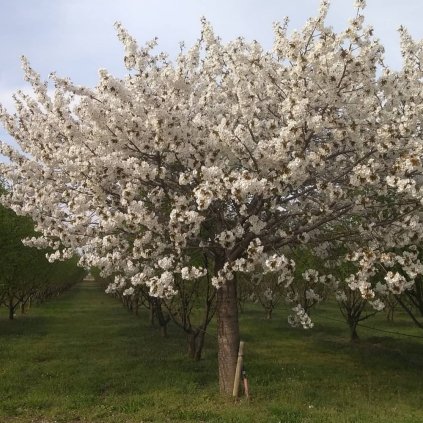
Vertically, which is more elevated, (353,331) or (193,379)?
(353,331)

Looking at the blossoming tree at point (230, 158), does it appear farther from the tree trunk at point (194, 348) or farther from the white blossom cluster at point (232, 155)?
the tree trunk at point (194, 348)

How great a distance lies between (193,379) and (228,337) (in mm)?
3687

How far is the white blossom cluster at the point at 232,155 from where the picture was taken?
37.4 ft

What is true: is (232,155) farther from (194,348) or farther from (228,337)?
(194,348)

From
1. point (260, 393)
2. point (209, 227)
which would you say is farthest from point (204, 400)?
point (209, 227)

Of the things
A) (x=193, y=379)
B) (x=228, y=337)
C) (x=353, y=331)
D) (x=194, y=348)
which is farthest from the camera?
(x=353, y=331)

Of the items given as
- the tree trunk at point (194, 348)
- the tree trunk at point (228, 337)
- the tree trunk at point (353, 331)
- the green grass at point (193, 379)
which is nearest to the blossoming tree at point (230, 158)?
the tree trunk at point (228, 337)

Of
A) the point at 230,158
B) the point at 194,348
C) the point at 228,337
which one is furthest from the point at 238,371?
the point at 194,348

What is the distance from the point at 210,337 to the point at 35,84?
18780mm

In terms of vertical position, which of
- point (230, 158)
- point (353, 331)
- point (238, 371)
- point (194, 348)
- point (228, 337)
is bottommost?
point (353, 331)

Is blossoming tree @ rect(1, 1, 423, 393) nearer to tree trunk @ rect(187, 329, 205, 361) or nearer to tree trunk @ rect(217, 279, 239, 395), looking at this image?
tree trunk @ rect(217, 279, 239, 395)

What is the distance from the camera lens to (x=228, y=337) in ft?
47.7

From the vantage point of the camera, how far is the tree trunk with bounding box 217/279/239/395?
1447 cm

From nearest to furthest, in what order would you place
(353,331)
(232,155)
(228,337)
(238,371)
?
(232,155) < (238,371) < (228,337) < (353,331)
